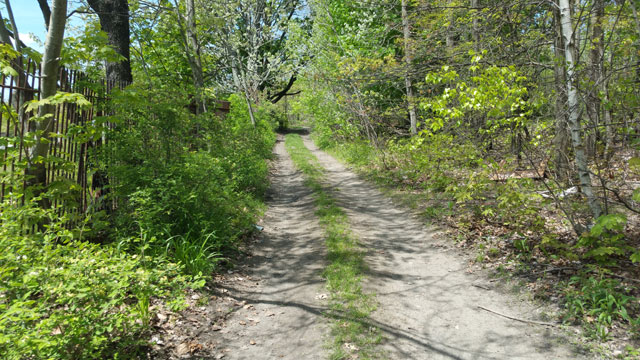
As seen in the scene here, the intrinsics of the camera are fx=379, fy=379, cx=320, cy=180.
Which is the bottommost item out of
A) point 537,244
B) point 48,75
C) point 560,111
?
point 537,244

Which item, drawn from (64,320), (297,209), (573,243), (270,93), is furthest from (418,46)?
(270,93)

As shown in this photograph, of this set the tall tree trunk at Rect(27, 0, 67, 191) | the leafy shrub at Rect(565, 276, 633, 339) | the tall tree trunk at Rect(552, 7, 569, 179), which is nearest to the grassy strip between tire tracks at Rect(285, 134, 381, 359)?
the leafy shrub at Rect(565, 276, 633, 339)

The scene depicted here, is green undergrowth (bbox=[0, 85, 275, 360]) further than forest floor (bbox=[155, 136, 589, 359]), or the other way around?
forest floor (bbox=[155, 136, 589, 359])

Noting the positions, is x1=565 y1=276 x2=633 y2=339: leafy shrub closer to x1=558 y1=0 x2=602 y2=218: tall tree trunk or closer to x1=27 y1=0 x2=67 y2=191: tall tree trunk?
x1=558 y1=0 x2=602 y2=218: tall tree trunk

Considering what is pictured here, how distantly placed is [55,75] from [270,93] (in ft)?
77.9

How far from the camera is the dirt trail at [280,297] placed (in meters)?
3.96

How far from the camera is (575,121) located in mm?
5008

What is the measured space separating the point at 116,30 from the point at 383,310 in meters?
6.98

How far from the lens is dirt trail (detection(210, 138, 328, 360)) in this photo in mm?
3955

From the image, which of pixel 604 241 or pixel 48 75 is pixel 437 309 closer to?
pixel 604 241

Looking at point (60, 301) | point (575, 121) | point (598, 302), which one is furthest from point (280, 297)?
point (575, 121)

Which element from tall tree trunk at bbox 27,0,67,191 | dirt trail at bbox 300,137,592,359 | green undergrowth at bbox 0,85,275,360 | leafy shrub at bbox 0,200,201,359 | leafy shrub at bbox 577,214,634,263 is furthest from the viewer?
tall tree trunk at bbox 27,0,67,191

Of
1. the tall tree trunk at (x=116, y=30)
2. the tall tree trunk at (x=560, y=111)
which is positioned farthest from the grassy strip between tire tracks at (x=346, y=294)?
the tall tree trunk at (x=116, y=30)

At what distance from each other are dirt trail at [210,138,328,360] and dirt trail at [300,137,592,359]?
2.49ft
